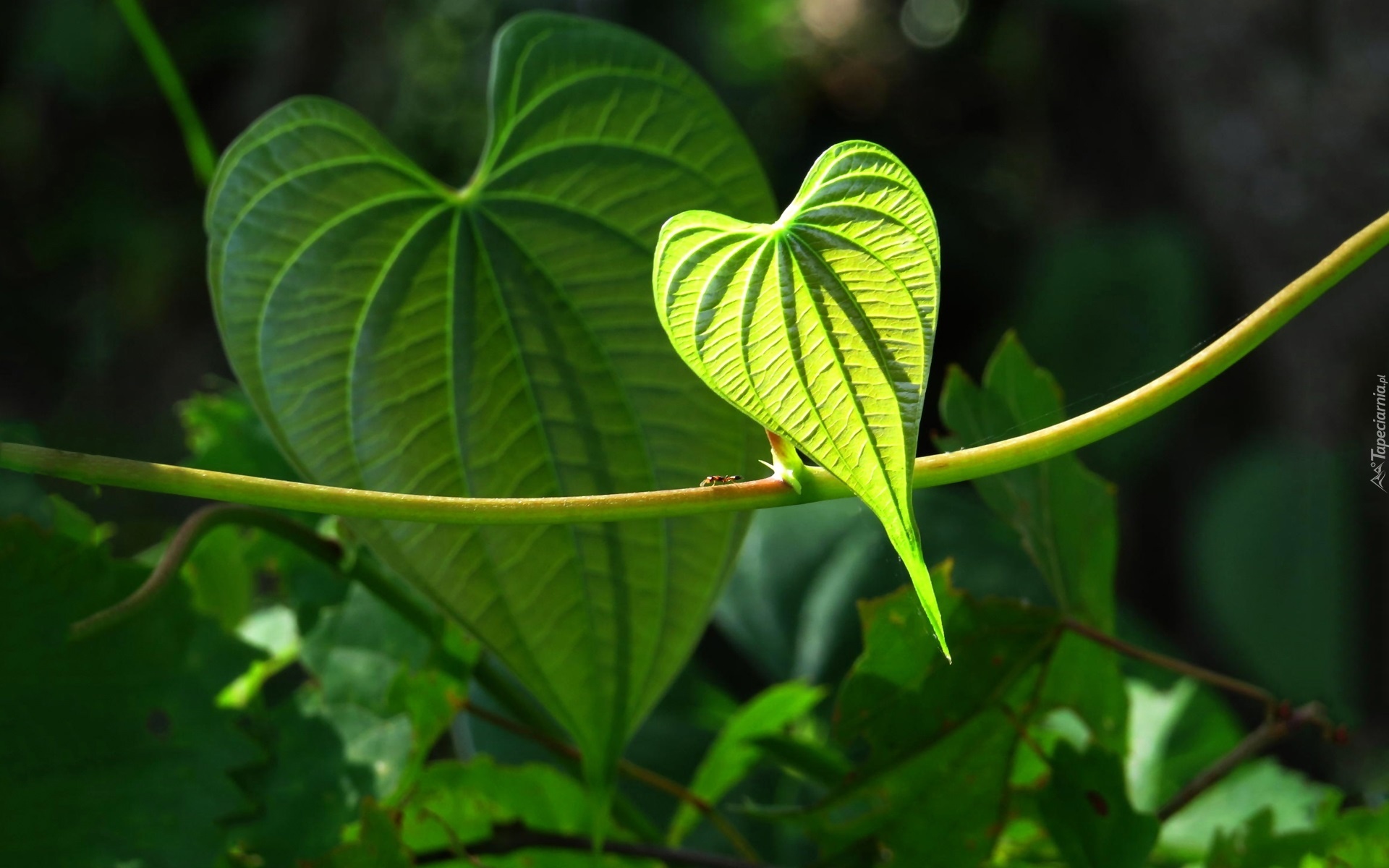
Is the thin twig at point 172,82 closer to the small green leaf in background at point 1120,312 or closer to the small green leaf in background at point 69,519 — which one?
the small green leaf in background at point 69,519

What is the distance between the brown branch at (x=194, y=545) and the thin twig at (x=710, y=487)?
0.06 meters

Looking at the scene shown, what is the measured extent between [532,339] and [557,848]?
0.13 m

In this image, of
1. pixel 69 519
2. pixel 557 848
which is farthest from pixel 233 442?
pixel 557 848

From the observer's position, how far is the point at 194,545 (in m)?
0.25

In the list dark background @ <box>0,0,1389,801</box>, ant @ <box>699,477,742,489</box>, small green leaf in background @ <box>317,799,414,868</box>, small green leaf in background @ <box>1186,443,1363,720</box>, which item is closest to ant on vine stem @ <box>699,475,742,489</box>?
ant @ <box>699,477,742,489</box>

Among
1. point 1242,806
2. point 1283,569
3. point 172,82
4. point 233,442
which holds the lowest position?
point 1283,569

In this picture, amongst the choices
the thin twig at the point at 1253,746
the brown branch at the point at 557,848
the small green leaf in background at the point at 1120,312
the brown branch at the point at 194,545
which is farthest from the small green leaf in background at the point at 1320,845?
the small green leaf in background at the point at 1120,312

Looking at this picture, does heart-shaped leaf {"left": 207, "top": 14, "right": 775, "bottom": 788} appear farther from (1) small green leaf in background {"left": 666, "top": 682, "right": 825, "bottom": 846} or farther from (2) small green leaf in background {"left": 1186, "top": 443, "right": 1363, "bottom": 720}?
(2) small green leaf in background {"left": 1186, "top": 443, "right": 1363, "bottom": 720}

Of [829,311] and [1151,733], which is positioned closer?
[829,311]

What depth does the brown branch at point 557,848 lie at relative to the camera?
10.6 inches

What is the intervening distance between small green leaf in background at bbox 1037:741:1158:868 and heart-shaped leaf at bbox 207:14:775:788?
92 mm

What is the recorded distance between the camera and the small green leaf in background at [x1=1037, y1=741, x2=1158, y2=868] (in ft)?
0.78

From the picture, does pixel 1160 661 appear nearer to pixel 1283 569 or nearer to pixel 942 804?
pixel 942 804

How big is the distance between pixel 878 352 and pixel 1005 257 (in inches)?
55.0
